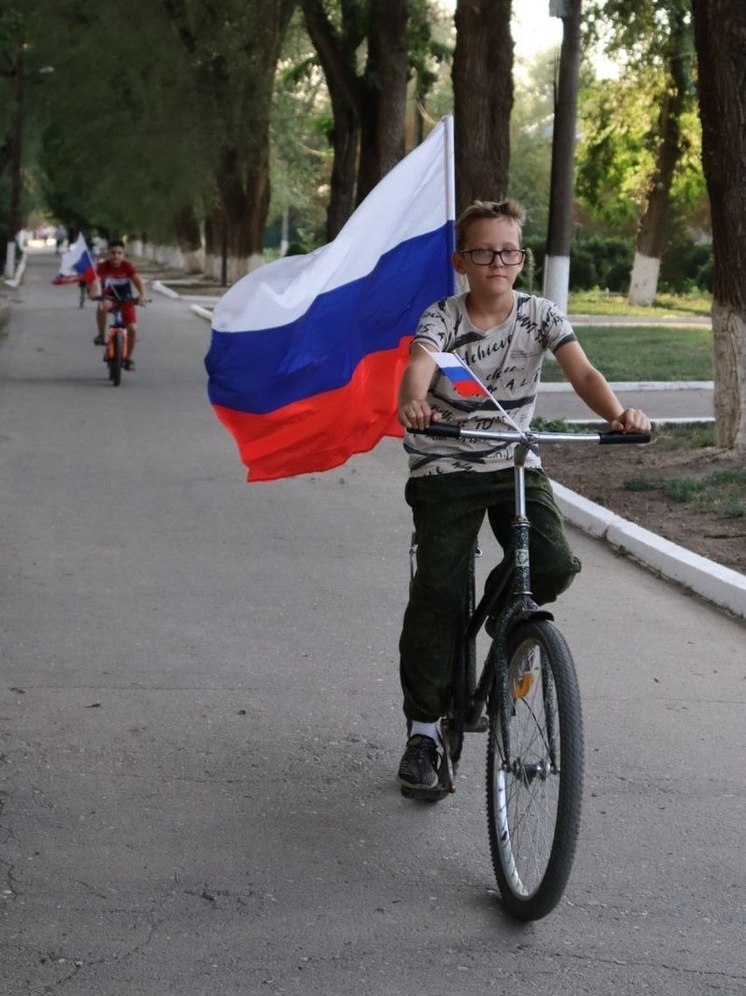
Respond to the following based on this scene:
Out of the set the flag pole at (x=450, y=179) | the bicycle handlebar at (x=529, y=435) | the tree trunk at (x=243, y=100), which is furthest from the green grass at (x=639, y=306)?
the bicycle handlebar at (x=529, y=435)

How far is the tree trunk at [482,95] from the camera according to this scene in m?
19.4

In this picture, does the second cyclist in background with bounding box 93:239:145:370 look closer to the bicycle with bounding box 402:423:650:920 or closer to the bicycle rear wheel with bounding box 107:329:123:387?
the bicycle rear wheel with bounding box 107:329:123:387

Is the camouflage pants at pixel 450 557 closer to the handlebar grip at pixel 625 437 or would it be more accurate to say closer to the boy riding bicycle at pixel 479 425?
the boy riding bicycle at pixel 479 425

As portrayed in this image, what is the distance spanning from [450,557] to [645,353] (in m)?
19.6

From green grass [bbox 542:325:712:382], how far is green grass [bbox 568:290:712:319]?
3.97 meters

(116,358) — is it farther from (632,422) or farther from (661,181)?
(661,181)

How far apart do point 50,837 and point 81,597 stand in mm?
3386

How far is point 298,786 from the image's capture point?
545 centimetres

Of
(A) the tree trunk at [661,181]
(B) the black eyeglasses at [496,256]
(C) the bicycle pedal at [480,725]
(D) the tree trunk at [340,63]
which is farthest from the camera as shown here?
(A) the tree trunk at [661,181]

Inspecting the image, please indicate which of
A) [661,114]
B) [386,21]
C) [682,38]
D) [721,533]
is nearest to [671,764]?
[721,533]

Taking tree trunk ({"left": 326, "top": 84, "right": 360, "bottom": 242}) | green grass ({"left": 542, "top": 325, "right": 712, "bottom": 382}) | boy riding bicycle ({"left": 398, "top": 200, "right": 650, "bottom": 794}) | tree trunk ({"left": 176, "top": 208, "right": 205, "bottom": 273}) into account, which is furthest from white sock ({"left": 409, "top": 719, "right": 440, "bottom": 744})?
tree trunk ({"left": 176, "top": 208, "right": 205, "bottom": 273})

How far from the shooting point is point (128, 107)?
135ft

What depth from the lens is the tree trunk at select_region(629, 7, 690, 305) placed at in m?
38.1

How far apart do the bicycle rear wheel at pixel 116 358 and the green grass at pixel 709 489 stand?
9.19m
